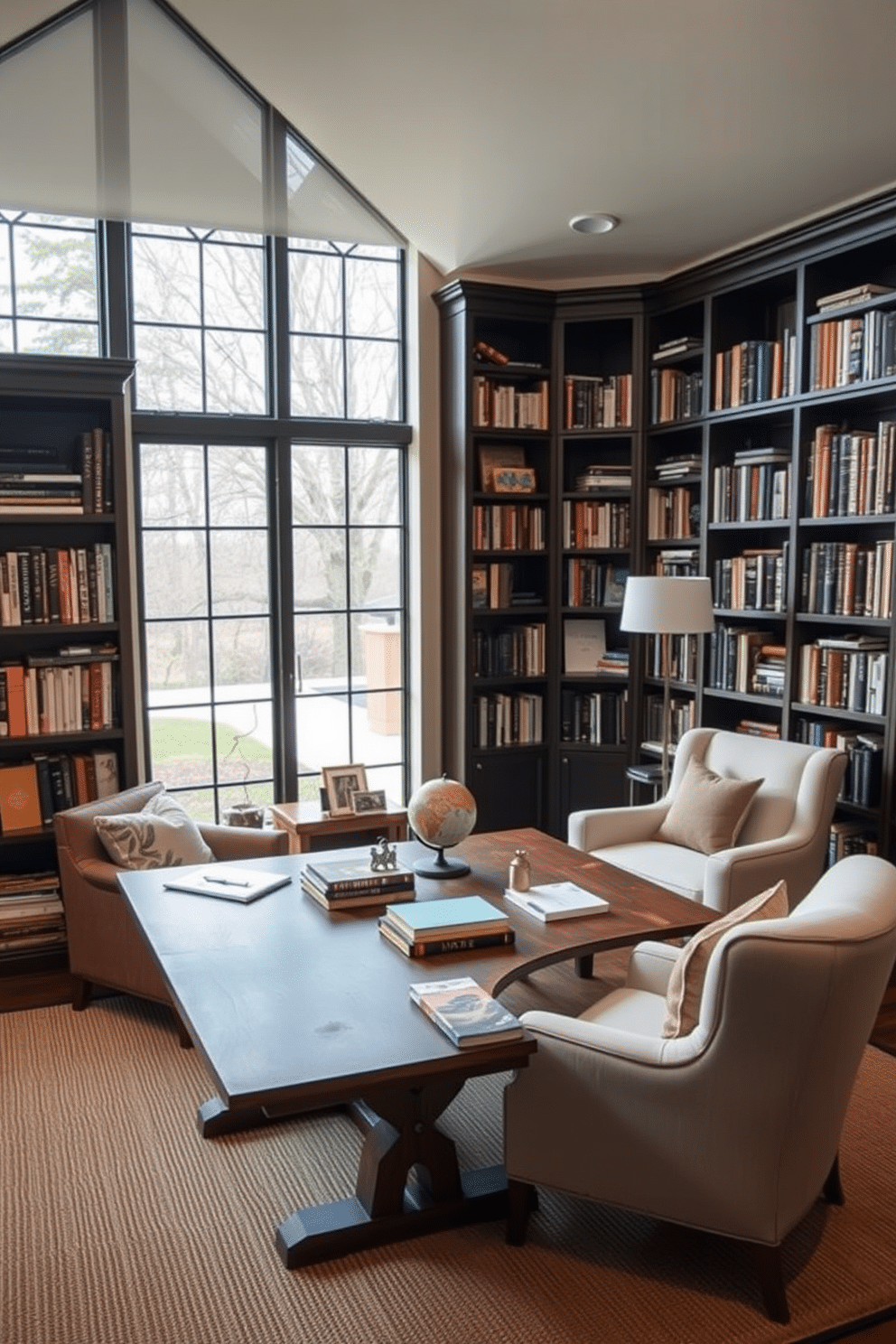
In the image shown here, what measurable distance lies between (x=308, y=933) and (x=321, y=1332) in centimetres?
88

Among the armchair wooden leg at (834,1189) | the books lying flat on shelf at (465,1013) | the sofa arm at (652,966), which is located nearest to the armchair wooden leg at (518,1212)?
the books lying flat on shelf at (465,1013)

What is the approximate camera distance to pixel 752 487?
477cm

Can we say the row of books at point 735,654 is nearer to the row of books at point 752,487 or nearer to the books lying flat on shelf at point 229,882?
the row of books at point 752,487

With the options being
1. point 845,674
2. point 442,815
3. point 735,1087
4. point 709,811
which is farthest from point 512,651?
point 735,1087

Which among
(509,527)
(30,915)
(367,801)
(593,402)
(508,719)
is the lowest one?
(30,915)

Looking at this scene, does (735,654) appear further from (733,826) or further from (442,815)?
(442,815)

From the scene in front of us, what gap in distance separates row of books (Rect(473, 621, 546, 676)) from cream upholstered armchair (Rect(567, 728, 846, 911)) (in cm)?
110

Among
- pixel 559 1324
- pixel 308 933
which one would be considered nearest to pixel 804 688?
pixel 308 933

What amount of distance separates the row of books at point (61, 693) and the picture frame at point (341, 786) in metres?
0.90

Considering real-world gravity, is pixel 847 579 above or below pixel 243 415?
below

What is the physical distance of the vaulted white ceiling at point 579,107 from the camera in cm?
327

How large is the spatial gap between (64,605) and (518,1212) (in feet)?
9.40

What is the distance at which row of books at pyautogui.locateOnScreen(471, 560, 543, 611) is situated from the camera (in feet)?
17.5

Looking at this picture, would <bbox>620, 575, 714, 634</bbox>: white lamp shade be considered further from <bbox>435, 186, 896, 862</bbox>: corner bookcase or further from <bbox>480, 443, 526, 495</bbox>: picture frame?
<bbox>480, 443, 526, 495</bbox>: picture frame
